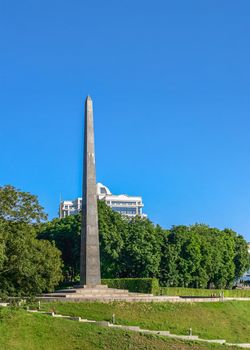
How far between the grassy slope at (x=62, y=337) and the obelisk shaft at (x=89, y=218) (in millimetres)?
14294

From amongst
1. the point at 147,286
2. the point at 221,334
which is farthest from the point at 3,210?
the point at 147,286

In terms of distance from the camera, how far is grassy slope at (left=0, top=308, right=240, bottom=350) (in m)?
35.6

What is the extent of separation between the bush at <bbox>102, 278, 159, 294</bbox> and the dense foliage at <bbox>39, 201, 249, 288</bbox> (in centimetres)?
712

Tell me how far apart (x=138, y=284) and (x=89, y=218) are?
32.4ft

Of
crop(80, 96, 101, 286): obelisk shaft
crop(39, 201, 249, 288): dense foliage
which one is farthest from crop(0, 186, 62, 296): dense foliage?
crop(39, 201, 249, 288): dense foliage

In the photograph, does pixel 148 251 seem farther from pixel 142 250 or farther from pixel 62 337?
pixel 62 337

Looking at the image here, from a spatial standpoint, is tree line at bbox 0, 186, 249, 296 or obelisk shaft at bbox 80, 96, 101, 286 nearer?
obelisk shaft at bbox 80, 96, 101, 286

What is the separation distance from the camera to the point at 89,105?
181 ft

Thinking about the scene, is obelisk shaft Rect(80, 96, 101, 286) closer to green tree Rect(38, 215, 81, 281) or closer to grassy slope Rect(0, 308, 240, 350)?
grassy slope Rect(0, 308, 240, 350)

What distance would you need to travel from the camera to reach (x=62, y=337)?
36562 millimetres

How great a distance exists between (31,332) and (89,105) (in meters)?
23.2

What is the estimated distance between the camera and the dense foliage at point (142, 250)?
230 ft

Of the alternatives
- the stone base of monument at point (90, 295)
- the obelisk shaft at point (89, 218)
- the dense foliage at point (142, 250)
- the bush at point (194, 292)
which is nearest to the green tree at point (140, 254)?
the dense foliage at point (142, 250)

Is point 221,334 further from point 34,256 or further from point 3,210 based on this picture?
point 3,210
